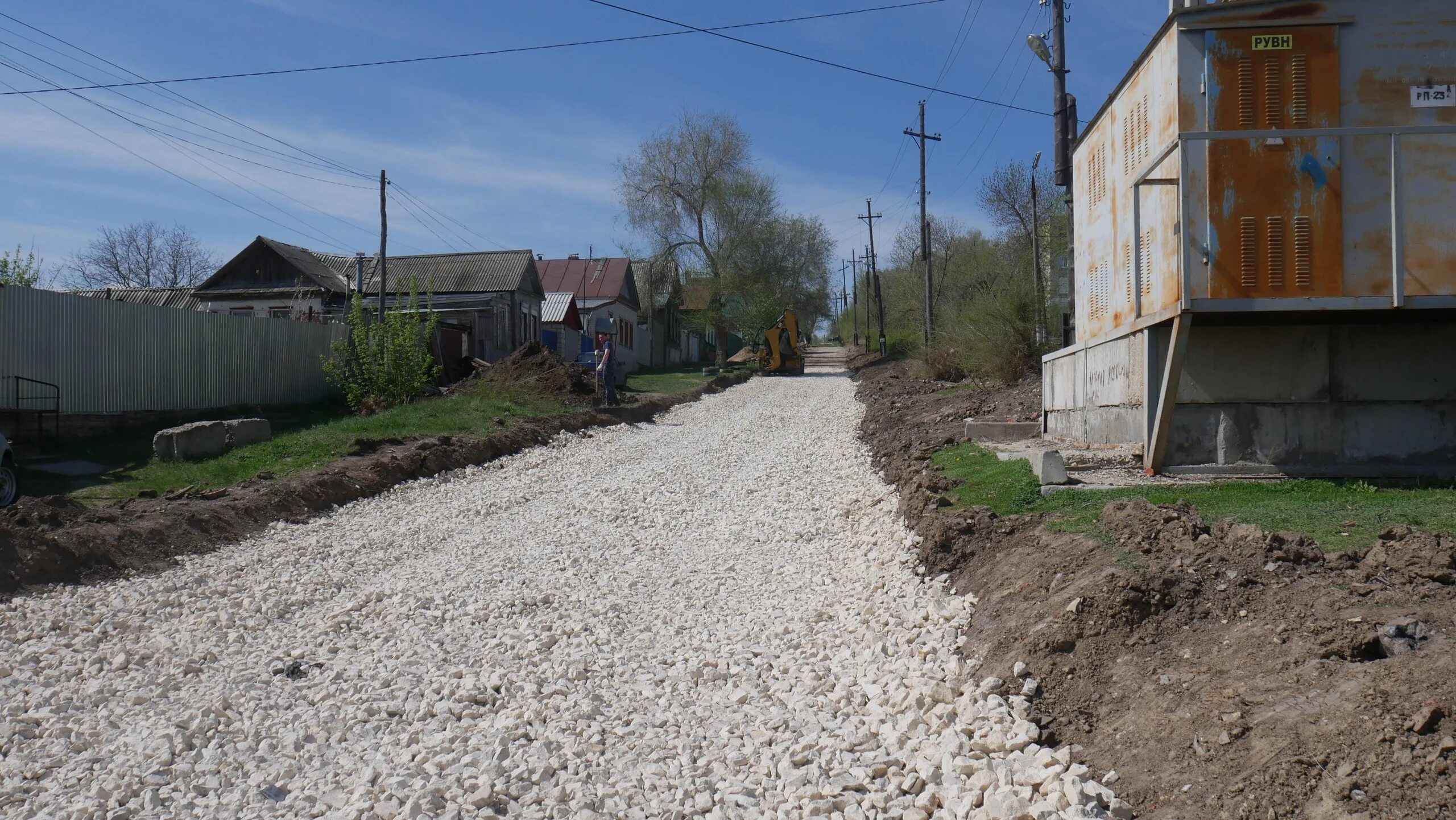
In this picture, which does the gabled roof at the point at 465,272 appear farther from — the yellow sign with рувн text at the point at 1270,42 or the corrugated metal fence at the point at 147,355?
the yellow sign with рувн text at the point at 1270,42

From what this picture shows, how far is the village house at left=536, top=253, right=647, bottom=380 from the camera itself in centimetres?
4931

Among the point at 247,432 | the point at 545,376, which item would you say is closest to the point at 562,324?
the point at 545,376

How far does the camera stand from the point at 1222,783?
352 cm

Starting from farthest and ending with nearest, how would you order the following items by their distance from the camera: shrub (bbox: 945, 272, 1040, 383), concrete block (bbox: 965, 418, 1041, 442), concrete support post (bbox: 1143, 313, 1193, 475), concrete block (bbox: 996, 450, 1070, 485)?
shrub (bbox: 945, 272, 1040, 383) < concrete block (bbox: 965, 418, 1041, 442) < concrete block (bbox: 996, 450, 1070, 485) < concrete support post (bbox: 1143, 313, 1193, 475)

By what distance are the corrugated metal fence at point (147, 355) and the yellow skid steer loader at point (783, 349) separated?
22.0 meters

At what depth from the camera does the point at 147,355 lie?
17.0 meters

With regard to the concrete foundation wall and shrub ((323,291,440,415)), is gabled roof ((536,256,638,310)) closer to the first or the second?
shrub ((323,291,440,415))

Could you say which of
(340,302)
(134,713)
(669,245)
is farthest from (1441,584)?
(669,245)

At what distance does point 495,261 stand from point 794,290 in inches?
835

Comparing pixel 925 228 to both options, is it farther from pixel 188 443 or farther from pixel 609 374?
pixel 188 443

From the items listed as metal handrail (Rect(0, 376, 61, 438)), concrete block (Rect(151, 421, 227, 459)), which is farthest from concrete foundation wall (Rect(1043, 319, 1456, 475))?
metal handrail (Rect(0, 376, 61, 438))

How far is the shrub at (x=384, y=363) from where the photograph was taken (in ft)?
67.9

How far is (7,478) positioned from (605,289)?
42.9 m

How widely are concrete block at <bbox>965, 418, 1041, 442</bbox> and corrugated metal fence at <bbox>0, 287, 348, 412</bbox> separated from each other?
1320cm
